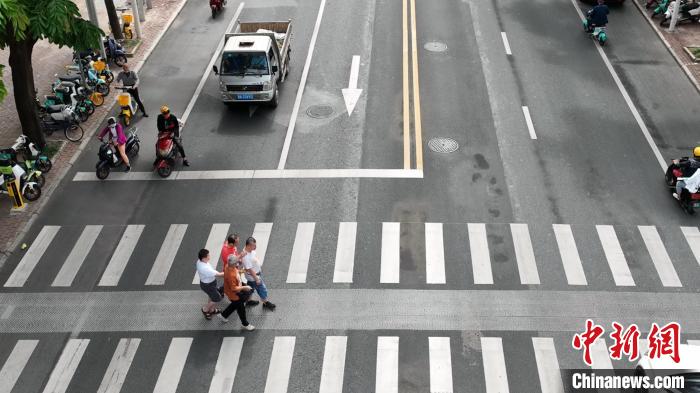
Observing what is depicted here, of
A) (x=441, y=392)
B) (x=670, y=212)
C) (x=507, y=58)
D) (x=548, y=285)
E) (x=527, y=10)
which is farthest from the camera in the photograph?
(x=527, y=10)

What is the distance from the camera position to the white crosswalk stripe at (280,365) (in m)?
13.2

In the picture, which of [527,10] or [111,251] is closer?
[111,251]

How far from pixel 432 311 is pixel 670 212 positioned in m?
7.87

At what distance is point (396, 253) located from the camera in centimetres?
1659

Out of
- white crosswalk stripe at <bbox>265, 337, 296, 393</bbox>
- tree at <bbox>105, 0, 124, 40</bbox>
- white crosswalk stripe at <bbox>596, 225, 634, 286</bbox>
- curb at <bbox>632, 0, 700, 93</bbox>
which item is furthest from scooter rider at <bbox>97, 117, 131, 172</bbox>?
curb at <bbox>632, 0, 700, 93</bbox>

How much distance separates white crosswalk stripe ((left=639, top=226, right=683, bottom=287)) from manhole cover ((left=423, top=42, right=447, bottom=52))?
12.4 meters

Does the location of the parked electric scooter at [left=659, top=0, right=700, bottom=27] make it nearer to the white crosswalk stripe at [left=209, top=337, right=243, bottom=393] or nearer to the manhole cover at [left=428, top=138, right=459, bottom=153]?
the manhole cover at [left=428, top=138, right=459, bottom=153]

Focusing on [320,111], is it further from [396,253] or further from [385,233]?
[396,253]

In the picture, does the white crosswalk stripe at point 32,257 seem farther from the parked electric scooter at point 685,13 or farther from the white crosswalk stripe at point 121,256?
the parked electric scooter at point 685,13

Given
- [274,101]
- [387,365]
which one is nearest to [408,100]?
[274,101]

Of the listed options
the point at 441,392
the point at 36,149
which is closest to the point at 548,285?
the point at 441,392

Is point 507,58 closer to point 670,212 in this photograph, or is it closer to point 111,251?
point 670,212

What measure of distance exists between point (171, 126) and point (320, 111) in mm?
5306

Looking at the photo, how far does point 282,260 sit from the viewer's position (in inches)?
647
